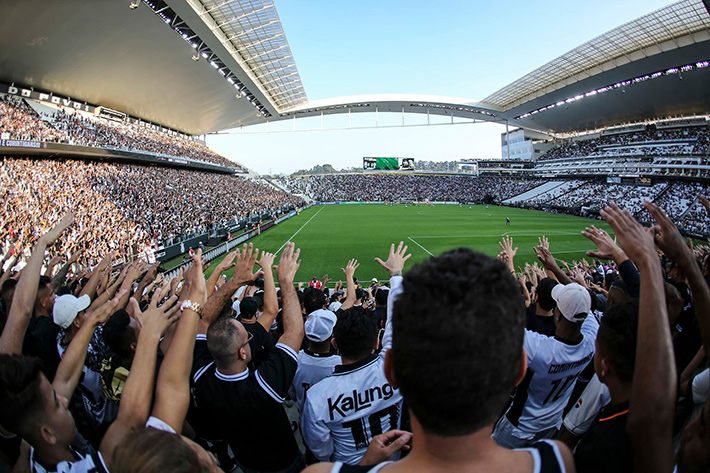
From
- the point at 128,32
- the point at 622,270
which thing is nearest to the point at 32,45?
the point at 128,32

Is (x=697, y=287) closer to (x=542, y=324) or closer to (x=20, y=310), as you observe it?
(x=542, y=324)

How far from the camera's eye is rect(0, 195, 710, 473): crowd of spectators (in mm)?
991

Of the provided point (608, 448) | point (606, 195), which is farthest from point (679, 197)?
point (608, 448)

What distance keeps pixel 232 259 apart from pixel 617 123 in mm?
74972

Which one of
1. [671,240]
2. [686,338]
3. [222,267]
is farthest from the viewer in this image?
[222,267]

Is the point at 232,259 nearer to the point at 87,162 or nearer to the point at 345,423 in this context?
the point at 345,423

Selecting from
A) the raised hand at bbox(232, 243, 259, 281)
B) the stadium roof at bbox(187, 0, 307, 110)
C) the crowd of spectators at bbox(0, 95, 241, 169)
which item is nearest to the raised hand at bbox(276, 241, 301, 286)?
the raised hand at bbox(232, 243, 259, 281)

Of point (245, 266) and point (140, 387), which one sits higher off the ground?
point (245, 266)

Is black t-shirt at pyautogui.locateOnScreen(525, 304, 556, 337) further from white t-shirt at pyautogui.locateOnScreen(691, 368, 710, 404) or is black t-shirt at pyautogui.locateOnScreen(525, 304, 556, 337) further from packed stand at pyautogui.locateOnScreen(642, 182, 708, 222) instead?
packed stand at pyautogui.locateOnScreen(642, 182, 708, 222)

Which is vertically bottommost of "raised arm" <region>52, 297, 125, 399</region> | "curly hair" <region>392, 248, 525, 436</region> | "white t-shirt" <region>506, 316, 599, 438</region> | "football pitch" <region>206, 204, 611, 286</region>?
"football pitch" <region>206, 204, 611, 286</region>

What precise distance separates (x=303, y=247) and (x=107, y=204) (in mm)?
13489

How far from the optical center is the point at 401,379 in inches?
40.6

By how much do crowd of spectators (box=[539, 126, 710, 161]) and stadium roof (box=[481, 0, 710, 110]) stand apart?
14.8 m

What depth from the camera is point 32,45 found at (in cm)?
2483
